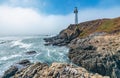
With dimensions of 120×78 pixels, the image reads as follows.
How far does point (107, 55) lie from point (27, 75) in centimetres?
2692


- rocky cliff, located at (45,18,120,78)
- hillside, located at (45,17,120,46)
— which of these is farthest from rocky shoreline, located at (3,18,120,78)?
hillside, located at (45,17,120,46)

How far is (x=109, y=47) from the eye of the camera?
86375 mm

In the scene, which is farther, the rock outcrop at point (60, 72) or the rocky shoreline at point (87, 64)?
the rocky shoreline at point (87, 64)

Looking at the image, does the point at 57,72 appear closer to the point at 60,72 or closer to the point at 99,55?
the point at 60,72

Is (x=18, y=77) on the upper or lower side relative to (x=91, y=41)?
lower

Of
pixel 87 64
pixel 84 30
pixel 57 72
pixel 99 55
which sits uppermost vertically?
pixel 84 30

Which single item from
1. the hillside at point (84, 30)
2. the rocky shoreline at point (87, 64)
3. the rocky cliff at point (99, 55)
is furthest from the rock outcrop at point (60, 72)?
the hillside at point (84, 30)

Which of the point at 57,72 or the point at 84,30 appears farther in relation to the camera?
the point at 84,30

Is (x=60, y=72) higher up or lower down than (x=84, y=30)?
lower down

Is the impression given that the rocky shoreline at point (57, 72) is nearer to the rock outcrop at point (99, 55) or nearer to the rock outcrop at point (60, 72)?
the rock outcrop at point (60, 72)

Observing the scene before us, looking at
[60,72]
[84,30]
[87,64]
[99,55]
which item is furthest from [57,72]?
[84,30]

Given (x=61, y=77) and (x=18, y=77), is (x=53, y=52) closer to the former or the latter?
(x=18, y=77)

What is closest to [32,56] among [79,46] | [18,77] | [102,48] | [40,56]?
[40,56]

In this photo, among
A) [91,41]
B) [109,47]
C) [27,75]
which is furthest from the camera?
[91,41]
